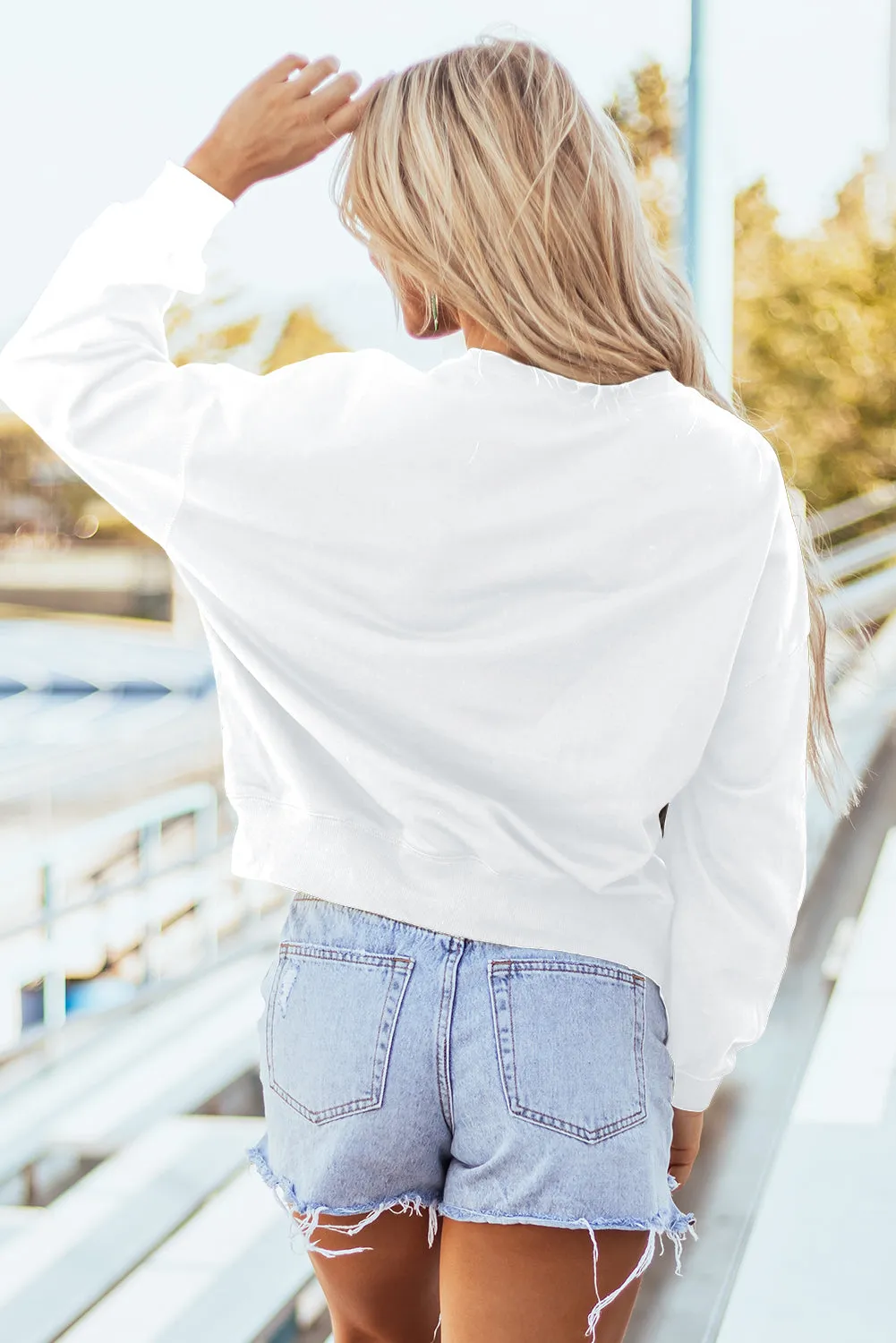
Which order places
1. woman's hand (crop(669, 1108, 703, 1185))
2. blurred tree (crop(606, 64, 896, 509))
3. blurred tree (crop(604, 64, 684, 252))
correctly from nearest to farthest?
1. woman's hand (crop(669, 1108, 703, 1185))
2. blurred tree (crop(604, 64, 684, 252))
3. blurred tree (crop(606, 64, 896, 509))

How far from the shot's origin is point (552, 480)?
78 cm

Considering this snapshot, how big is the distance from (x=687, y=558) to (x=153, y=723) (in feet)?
5.36

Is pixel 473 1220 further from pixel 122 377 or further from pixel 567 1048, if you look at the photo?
pixel 122 377

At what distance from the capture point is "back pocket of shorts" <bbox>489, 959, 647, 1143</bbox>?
80 cm

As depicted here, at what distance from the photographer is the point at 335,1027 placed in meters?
0.82

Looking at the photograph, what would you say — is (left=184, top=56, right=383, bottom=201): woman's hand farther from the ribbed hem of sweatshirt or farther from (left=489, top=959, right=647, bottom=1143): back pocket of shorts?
(left=489, top=959, right=647, bottom=1143): back pocket of shorts

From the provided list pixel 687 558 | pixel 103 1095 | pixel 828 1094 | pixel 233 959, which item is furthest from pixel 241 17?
pixel 687 558

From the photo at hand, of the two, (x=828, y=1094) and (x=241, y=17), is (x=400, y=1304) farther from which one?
(x=241, y=17)

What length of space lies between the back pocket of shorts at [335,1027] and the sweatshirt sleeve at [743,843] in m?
0.20

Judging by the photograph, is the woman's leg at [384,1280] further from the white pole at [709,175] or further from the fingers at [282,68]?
the white pole at [709,175]

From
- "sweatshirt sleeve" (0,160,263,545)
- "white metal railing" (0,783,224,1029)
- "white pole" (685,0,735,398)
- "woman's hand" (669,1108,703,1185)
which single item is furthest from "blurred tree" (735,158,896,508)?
"sweatshirt sleeve" (0,160,263,545)

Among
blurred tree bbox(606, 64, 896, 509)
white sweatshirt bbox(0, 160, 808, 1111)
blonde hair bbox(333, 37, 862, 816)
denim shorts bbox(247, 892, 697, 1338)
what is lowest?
blurred tree bbox(606, 64, 896, 509)

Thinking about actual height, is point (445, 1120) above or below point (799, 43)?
below

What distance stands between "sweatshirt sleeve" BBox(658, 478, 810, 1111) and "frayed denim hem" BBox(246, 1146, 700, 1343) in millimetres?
116
